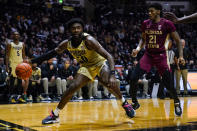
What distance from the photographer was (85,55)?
15.9ft

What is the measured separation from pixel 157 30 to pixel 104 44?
1072 cm

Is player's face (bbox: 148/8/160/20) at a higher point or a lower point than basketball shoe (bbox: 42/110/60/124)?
higher

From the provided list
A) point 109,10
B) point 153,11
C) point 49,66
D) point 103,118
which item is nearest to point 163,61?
point 153,11

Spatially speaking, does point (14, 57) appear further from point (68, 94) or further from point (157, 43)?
point (157, 43)

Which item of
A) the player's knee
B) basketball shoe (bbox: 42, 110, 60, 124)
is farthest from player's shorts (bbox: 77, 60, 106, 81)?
basketball shoe (bbox: 42, 110, 60, 124)

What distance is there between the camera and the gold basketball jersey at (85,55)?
4.75m

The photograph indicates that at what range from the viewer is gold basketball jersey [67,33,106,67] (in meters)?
4.75

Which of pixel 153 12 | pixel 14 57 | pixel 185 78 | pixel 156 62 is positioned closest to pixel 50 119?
pixel 156 62

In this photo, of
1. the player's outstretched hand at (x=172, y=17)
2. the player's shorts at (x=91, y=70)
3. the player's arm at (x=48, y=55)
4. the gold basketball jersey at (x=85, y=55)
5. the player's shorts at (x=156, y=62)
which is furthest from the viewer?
the player's shorts at (x=156, y=62)

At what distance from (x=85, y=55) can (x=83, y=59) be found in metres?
0.12

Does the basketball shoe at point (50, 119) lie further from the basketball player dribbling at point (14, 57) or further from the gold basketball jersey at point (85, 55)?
the basketball player dribbling at point (14, 57)

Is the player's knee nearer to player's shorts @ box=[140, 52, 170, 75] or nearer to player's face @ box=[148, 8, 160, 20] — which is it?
player's shorts @ box=[140, 52, 170, 75]

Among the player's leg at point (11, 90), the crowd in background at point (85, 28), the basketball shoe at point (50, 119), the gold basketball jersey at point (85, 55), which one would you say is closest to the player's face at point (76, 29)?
the gold basketball jersey at point (85, 55)

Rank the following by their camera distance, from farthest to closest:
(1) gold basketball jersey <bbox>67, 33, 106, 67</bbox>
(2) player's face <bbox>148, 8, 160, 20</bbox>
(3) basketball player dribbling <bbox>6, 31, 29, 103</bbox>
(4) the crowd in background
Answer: (4) the crowd in background < (3) basketball player dribbling <bbox>6, 31, 29, 103</bbox> < (2) player's face <bbox>148, 8, 160, 20</bbox> < (1) gold basketball jersey <bbox>67, 33, 106, 67</bbox>
